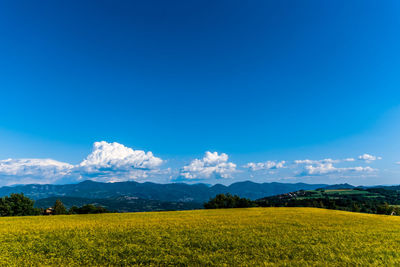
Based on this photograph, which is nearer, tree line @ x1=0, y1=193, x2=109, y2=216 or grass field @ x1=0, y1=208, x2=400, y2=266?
grass field @ x1=0, y1=208, x2=400, y2=266

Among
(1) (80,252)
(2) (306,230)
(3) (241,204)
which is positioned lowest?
(3) (241,204)

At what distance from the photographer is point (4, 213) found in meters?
72.9

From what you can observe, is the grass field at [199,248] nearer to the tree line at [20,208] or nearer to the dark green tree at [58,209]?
the tree line at [20,208]

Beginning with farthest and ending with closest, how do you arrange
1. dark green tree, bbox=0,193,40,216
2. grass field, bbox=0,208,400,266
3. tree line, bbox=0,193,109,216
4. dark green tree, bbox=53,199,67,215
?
dark green tree, bbox=53,199,67,215, dark green tree, bbox=0,193,40,216, tree line, bbox=0,193,109,216, grass field, bbox=0,208,400,266

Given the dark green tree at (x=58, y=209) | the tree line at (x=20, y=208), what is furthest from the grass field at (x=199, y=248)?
the dark green tree at (x=58, y=209)

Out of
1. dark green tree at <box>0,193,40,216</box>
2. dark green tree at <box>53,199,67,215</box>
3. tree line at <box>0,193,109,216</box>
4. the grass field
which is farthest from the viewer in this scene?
dark green tree at <box>53,199,67,215</box>

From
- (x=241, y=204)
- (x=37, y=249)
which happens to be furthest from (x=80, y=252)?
(x=241, y=204)

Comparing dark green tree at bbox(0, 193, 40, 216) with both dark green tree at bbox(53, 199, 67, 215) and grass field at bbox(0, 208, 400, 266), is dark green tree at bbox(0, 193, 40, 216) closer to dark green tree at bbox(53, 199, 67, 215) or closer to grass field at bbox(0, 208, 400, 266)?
dark green tree at bbox(53, 199, 67, 215)

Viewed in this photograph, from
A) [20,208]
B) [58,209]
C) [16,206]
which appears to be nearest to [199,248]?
[20,208]

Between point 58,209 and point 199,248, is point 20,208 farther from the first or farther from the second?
point 199,248

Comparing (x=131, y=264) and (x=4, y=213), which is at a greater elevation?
(x=131, y=264)

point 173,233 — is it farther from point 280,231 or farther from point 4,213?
point 4,213

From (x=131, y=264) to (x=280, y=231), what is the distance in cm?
1132

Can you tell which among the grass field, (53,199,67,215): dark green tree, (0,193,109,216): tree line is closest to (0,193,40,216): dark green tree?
(0,193,109,216): tree line
